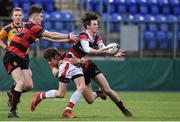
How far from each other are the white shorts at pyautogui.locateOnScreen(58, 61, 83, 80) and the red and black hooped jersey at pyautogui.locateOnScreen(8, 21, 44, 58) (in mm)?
794

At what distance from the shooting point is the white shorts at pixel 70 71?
42.8ft

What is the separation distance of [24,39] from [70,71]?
108 cm

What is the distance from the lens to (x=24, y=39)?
13102 millimetres

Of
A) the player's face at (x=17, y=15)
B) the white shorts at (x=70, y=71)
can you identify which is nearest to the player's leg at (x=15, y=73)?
the white shorts at (x=70, y=71)

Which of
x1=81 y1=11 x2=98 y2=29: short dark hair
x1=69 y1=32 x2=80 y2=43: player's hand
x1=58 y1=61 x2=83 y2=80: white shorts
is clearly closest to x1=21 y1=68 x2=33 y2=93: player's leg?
x1=58 y1=61 x2=83 y2=80: white shorts

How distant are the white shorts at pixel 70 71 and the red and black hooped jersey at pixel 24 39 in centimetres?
79

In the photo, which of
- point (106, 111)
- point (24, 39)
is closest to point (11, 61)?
point (24, 39)

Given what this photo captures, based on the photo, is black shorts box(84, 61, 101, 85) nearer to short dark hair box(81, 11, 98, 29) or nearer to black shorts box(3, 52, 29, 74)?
short dark hair box(81, 11, 98, 29)

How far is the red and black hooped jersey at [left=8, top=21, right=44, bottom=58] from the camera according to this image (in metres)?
12.9

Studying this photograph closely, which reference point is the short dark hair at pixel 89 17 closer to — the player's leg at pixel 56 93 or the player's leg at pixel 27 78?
the player's leg at pixel 56 93

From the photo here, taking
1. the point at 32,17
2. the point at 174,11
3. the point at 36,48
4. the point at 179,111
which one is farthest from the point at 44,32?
the point at 174,11

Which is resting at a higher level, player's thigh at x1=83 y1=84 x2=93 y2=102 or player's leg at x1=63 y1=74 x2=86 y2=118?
player's leg at x1=63 y1=74 x2=86 y2=118

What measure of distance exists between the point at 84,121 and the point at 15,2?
55.4 feet

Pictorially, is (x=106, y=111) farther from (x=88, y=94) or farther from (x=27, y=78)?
(x=27, y=78)
